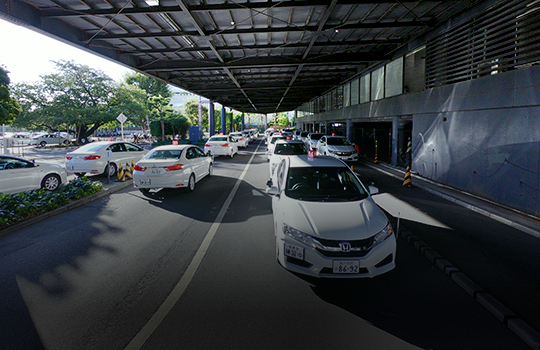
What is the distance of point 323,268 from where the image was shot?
4.39m

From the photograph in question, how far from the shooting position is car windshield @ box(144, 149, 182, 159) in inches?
440

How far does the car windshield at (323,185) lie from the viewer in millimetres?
5737

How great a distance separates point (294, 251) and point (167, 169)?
6981 millimetres

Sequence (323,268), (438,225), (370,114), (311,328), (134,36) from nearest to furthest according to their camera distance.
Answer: (311,328) < (323,268) < (438,225) < (134,36) < (370,114)

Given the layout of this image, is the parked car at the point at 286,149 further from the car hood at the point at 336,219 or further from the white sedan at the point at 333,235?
the car hood at the point at 336,219

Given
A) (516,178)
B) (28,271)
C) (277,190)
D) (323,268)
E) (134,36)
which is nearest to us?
(323,268)

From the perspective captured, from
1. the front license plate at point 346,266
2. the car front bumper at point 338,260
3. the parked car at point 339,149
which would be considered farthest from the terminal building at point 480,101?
the front license plate at point 346,266

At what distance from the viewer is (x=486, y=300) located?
428 centimetres

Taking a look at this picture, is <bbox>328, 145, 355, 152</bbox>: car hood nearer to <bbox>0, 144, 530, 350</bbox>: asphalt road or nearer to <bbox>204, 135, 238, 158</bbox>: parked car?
<bbox>204, 135, 238, 158</bbox>: parked car

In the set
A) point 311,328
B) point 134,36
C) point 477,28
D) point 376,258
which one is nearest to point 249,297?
point 311,328

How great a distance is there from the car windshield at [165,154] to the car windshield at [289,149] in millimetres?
4200

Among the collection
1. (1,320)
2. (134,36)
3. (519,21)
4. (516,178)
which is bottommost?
(1,320)

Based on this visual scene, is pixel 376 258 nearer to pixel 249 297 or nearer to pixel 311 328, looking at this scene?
pixel 311 328

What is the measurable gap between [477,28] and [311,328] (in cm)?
1191
